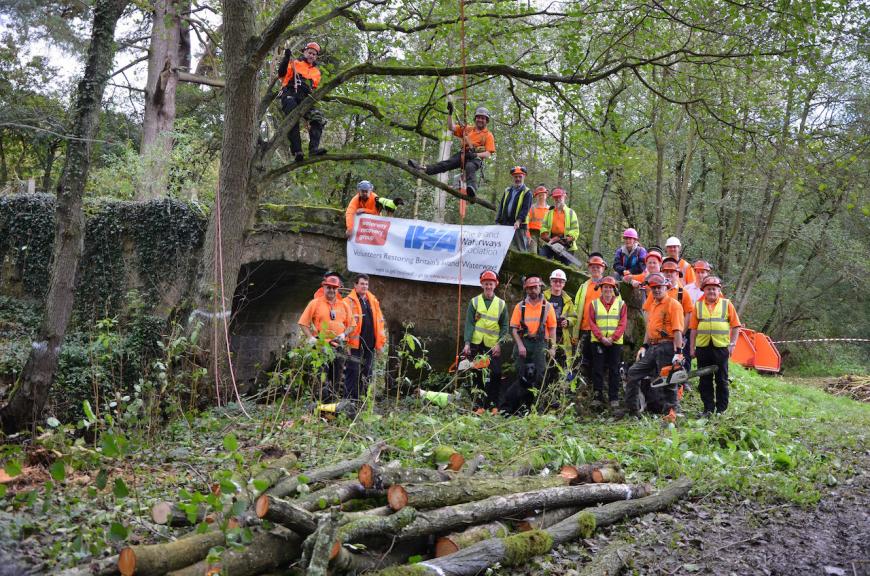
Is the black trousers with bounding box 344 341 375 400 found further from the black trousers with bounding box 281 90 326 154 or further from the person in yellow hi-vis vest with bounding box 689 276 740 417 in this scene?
the person in yellow hi-vis vest with bounding box 689 276 740 417

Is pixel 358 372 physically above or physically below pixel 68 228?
below

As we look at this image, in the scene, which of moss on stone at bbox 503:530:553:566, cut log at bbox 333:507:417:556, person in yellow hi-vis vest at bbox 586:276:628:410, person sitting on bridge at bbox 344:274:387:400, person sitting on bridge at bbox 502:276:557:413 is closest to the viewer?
cut log at bbox 333:507:417:556

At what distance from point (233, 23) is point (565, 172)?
2282cm

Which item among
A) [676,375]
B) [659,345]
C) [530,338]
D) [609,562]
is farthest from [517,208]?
[609,562]

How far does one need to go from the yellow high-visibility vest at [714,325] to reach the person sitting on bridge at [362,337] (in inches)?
163

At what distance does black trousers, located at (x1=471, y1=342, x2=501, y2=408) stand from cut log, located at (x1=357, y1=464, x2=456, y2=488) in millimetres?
5326

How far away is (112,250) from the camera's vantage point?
1570 centimetres

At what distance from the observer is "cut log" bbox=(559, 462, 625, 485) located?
5922 millimetres

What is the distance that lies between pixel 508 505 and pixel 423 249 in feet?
25.0

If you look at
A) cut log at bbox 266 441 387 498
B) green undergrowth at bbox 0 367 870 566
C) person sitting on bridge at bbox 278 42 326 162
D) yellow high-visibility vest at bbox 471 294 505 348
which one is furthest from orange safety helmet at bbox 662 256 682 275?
cut log at bbox 266 441 387 498

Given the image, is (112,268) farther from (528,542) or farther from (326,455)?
(528,542)

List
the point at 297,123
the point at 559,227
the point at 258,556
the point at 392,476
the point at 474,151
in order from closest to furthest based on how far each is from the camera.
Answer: the point at 258,556 → the point at 392,476 → the point at 297,123 → the point at 474,151 → the point at 559,227

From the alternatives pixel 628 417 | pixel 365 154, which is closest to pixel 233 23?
pixel 365 154

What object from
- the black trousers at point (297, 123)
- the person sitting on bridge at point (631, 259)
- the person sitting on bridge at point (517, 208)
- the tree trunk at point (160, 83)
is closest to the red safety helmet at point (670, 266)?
the person sitting on bridge at point (631, 259)
